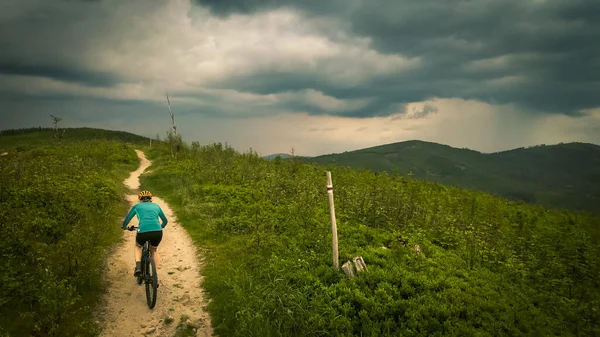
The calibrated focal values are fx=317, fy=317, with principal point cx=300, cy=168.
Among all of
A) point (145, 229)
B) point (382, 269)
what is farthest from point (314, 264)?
point (145, 229)

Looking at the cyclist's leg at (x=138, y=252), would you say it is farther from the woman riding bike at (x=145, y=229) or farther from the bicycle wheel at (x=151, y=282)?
the bicycle wheel at (x=151, y=282)

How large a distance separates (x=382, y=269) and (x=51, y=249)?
10250mm

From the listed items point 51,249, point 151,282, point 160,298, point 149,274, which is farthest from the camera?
point 51,249

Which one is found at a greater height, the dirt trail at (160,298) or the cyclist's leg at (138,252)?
the cyclist's leg at (138,252)

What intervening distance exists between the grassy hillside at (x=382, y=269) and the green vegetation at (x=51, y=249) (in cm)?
336

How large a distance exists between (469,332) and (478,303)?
1389mm

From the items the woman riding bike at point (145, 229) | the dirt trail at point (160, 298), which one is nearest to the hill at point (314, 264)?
the dirt trail at point (160, 298)

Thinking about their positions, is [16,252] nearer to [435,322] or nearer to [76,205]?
[76,205]

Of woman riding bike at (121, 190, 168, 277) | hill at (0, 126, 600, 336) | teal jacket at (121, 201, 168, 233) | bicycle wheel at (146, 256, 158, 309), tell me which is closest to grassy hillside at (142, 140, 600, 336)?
hill at (0, 126, 600, 336)

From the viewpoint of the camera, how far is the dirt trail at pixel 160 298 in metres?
8.20

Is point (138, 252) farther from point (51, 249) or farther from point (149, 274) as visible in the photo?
point (51, 249)

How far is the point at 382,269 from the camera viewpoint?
9.62 m

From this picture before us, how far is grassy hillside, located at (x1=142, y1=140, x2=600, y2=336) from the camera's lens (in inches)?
307

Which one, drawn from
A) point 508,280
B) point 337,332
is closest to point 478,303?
point 508,280
